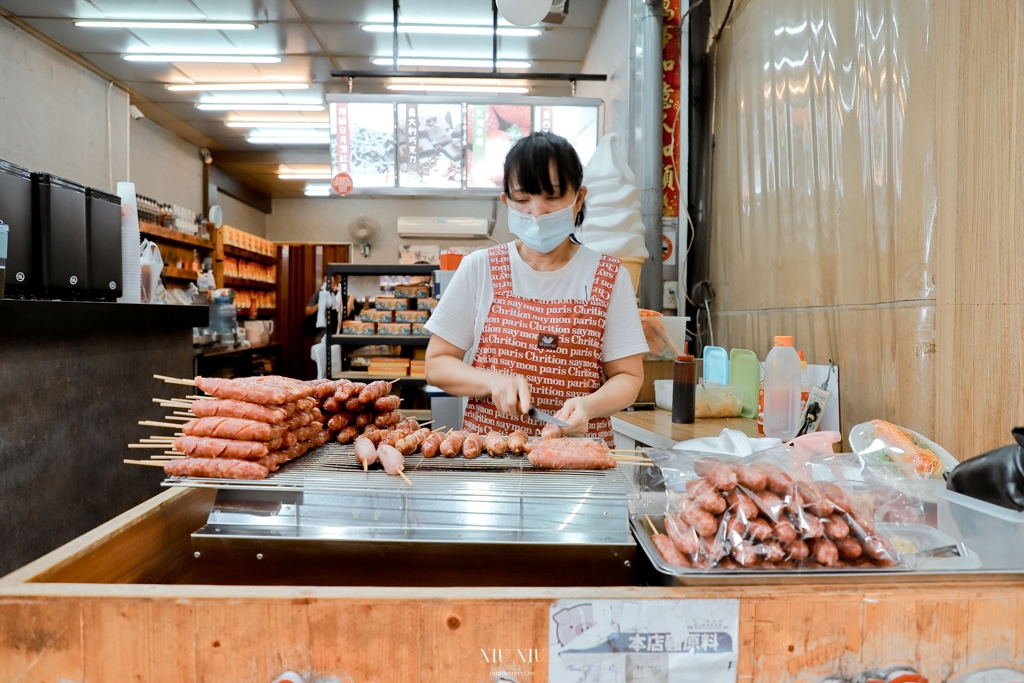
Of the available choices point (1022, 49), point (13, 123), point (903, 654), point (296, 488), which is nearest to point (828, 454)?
point (903, 654)

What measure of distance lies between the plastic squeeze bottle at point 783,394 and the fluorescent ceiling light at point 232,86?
6.71 meters

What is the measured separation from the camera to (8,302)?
2.12 metres

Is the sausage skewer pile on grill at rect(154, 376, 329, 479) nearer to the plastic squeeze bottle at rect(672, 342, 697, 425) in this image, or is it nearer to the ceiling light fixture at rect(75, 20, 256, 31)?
the plastic squeeze bottle at rect(672, 342, 697, 425)

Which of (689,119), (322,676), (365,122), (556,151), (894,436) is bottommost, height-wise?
(322,676)

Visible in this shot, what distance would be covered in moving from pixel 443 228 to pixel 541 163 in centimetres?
836

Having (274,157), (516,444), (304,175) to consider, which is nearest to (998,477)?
(516,444)

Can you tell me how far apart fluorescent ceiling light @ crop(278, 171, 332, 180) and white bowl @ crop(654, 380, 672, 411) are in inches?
340

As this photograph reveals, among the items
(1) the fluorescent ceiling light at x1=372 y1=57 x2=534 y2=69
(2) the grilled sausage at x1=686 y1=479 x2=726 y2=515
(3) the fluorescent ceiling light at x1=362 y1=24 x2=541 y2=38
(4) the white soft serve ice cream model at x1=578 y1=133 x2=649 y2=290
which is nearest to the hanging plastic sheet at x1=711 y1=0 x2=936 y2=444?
(4) the white soft serve ice cream model at x1=578 y1=133 x2=649 y2=290

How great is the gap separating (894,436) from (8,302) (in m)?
2.90

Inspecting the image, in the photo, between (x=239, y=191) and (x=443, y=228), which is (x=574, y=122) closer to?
(x=443, y=228)

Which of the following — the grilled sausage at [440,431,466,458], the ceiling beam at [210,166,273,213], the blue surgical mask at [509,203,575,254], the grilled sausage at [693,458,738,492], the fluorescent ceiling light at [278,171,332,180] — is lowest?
the grilled sausage at [440,431,466,458]

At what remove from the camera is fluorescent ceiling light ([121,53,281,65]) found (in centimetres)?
632

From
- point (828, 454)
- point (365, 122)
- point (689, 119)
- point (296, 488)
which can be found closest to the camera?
point (296, 488)

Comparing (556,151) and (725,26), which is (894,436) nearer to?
(556,151)
